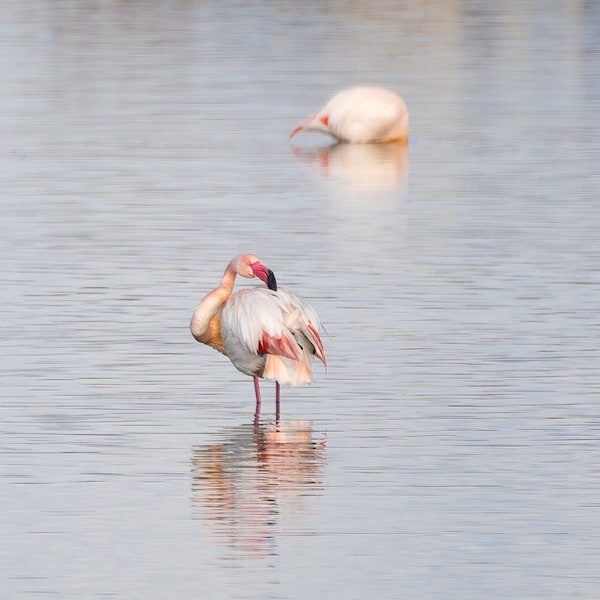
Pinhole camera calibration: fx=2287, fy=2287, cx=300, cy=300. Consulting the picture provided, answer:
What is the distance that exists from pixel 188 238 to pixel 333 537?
619 cm

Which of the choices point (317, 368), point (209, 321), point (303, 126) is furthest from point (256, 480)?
point (303, 126)

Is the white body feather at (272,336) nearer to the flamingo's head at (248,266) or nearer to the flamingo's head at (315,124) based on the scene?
the flamingo's head at (248,266)

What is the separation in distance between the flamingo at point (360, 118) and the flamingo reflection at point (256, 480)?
31.0 ft

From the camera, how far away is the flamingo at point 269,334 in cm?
882

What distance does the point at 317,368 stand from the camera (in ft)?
31.8

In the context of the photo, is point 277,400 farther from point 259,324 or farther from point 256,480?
point 256,480

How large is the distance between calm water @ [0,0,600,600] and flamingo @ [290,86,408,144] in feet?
0.50

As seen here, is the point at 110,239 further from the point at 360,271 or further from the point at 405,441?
the point at 405,441

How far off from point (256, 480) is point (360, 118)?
10.8 meters

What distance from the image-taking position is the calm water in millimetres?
6766

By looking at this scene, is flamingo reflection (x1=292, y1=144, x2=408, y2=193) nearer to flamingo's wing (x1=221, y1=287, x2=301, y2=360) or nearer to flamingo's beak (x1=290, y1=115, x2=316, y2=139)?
flamingo's beak (x1=290, y1=115, x2=316, y2=139)

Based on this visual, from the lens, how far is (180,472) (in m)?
7.78

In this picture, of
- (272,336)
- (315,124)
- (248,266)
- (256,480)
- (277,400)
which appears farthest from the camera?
(315,124)

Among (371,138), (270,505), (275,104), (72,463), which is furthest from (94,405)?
(275,104)
